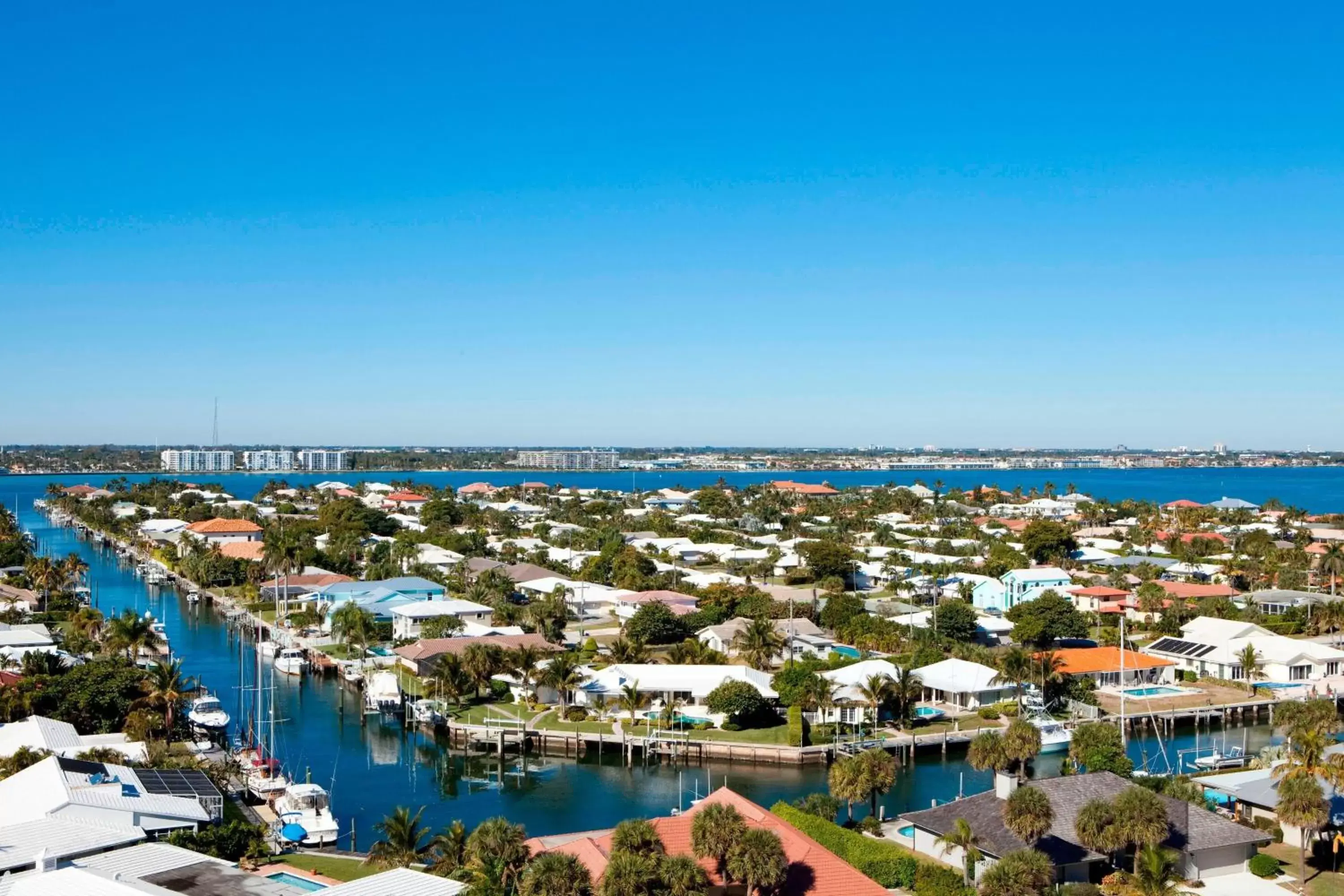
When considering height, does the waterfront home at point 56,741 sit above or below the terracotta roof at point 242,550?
below

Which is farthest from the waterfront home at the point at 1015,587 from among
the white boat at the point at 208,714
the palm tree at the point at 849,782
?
the white boat at the point at 208,714

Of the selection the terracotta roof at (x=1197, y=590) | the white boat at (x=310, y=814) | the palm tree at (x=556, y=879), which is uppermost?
the palm tree at (x=556, y=879)

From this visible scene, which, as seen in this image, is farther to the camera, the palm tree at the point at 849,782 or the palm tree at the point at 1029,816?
the palm tree at the point at 849,782

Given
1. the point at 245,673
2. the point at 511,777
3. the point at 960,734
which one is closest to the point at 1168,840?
the point at 960,734

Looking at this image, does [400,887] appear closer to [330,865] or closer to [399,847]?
[399,847]

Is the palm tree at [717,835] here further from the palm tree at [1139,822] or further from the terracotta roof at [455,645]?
the terracotta roof at [455,645]

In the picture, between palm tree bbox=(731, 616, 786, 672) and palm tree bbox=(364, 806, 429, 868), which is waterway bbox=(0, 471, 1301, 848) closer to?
palm tree bbox=(364, 806, 429, 868)

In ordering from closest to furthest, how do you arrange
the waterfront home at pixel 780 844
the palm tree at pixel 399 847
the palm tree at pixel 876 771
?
the waterfront home at pixel 780 844, the palm tree at pixel 399 847, the palm tree at pixel 876 771
